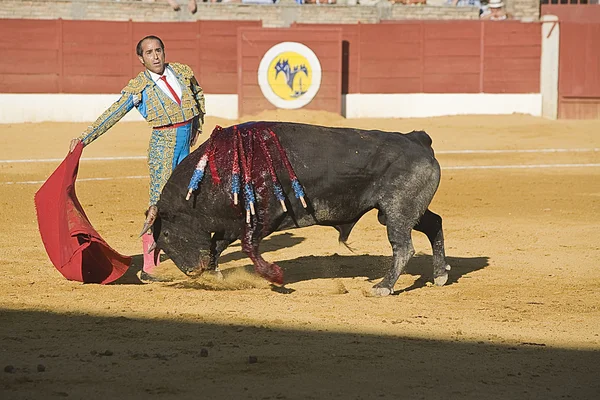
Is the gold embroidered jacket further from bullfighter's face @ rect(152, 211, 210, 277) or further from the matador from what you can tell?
bullfighter's face @ rect(152, 211, 210, 277)

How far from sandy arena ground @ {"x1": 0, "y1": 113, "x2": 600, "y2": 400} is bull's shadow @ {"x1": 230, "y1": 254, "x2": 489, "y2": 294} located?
2cm

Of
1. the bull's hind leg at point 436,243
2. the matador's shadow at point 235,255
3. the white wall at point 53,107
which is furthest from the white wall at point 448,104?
the bull's hind leg at point 436,243

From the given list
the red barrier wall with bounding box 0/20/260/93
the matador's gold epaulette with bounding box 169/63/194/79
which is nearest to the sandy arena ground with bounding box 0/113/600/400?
the matador's gold epaulette with bounding box 169/63/194/79

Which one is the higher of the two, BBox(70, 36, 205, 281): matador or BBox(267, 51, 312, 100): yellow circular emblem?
BBox(267, 51, 312, 100): yellow circular emblem

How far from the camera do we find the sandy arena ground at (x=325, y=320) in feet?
11.6

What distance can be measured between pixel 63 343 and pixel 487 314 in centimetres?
192

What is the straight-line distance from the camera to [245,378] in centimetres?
356

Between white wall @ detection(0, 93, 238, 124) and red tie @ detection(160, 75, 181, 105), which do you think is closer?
red tie @ detection(160, 75, 181, 105)

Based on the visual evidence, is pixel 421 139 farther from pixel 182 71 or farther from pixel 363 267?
pixel 182 71

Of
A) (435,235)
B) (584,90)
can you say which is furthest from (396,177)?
(584,90)

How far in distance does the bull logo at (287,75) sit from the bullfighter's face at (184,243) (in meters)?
11.4

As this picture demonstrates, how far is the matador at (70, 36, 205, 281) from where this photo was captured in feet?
17.7

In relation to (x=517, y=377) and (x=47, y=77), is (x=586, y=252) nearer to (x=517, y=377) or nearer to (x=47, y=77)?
(x=517, y=377)

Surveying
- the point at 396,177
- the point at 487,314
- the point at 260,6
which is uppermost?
the point at 260,6
